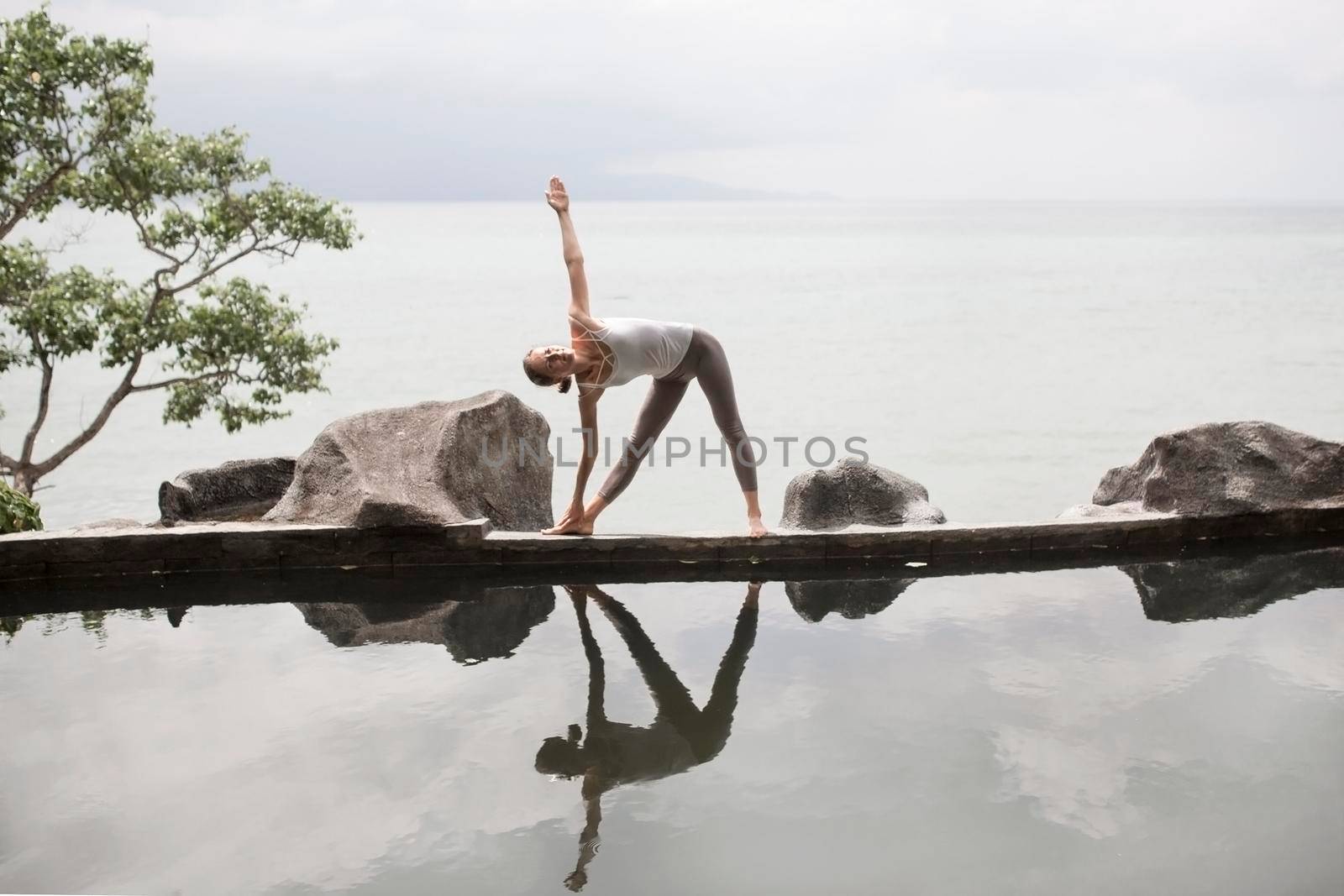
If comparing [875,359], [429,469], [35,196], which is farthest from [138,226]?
[875,359]

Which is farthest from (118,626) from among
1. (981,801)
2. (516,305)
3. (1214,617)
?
(516,305)

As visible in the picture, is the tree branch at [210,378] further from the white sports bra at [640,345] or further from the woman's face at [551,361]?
the woman's face at [551,361]

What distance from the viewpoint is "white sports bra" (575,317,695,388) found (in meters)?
5.52

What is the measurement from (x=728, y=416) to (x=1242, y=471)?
8.66 ft

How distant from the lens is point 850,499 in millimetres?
6984

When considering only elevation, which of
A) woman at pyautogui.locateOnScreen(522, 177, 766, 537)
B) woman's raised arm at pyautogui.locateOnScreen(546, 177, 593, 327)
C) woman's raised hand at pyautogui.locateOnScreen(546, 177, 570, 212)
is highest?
woman's raised hand at pyautogui.locateOnScreen(546, 177, 570, 212)

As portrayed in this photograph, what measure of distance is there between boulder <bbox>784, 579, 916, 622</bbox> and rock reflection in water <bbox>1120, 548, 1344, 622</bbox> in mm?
1083

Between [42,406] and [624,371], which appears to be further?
[42,406]

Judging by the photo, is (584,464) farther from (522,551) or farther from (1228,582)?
(1228,582)

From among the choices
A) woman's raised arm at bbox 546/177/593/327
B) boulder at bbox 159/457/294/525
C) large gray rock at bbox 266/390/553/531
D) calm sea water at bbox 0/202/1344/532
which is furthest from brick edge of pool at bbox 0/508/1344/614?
calm sea water at bbox 0/202/1344/532

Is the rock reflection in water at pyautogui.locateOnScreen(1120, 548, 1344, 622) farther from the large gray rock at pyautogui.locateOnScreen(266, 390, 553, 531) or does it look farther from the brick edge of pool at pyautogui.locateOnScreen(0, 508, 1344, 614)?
the large gray rock at pyautogui.locateOnScreen(266, 390, 553, 531)

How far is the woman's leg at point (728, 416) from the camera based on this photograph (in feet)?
19.2

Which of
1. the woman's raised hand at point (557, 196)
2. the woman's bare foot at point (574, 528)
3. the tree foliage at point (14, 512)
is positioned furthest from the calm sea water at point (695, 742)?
the woman's raised hand at point (557, 196)

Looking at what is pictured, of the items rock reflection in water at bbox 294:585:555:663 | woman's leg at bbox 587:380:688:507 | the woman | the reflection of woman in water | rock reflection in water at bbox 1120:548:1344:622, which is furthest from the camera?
woman's leg at bbox 587:380:688:507
